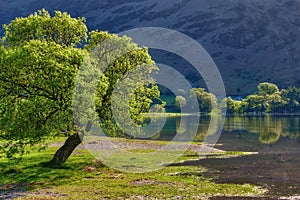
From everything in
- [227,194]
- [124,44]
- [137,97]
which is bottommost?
[227,194]

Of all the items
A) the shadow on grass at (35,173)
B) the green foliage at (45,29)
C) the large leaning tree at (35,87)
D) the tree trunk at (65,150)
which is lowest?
the shadow on grass at (35,173)

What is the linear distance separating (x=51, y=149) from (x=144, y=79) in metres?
23.4

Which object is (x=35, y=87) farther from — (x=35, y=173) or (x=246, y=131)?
(x=246, y=131)

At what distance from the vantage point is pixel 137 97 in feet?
153

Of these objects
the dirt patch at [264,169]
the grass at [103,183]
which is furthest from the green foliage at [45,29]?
the dirt patch at [264,169]

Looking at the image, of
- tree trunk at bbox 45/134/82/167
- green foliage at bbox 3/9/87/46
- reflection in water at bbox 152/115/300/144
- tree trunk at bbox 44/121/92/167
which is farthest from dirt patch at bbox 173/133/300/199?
reflection in water at bbox 152/115/300/144

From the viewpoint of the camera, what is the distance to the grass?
111 feet

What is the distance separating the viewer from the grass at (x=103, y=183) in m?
33.9

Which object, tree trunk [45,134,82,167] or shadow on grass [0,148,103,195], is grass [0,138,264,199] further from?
tree trunk [45,134,82,167]

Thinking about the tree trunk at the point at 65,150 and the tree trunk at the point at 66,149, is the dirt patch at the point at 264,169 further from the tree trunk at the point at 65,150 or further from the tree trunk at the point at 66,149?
the tree trunk at the point at 65,150

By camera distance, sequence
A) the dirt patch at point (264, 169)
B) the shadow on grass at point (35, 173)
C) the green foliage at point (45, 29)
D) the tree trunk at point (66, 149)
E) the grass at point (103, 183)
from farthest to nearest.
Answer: the tree trunk at point (66, 149) < the green foliage at point (45, 29) < the dirt patch at point (264, 169) < the shadow on grass at point (35, 173) < the grass at point (103, 183)

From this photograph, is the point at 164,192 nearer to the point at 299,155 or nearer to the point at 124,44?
the point at 124,44

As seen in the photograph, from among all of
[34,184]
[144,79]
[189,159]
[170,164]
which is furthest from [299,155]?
[34,184]

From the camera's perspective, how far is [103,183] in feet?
126
